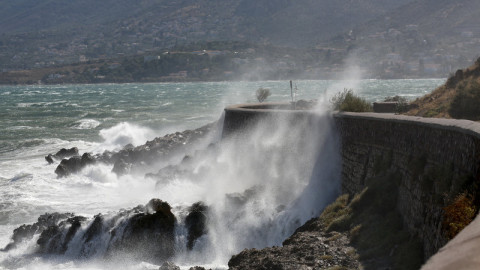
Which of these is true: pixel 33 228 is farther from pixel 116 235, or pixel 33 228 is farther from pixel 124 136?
pixel 124 136

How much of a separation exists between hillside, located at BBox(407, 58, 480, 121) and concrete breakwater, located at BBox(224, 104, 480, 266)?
419cm

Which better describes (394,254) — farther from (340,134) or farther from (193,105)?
(193,105)

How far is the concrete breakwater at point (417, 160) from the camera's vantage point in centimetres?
1046

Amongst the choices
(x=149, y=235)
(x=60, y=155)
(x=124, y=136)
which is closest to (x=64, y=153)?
(x=60, y=155)

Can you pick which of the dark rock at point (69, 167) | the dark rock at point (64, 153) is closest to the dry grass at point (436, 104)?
the dark rock at point (69, 167)

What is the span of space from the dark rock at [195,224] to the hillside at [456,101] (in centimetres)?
884

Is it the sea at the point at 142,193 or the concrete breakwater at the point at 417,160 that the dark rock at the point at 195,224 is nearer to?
the sea at the point at 142,193

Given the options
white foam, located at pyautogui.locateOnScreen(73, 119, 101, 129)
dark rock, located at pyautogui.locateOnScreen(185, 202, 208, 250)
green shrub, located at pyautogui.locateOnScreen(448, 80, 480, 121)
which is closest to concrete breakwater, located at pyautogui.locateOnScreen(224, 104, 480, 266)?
green shrub, located at pyautogui.locateOnScreen(448, 80, 480, 121)

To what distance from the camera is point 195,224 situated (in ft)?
65.2

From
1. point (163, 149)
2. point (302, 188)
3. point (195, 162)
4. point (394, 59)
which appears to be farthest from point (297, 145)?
point (394, 59)

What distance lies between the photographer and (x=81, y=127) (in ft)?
212

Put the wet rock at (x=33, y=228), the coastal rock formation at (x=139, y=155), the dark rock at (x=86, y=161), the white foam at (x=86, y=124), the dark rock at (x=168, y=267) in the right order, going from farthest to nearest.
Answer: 1. the white foam at (x=86, y=124)
2. the dark rock at (x=86, y=161)
3. the coastal rock formation at (x=139, y=155)
4. the wet rock at (x=33, y=228)
5. the dark rock at (x=168, y=267)

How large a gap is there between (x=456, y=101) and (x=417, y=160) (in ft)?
31.1

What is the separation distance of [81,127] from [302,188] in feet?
155
